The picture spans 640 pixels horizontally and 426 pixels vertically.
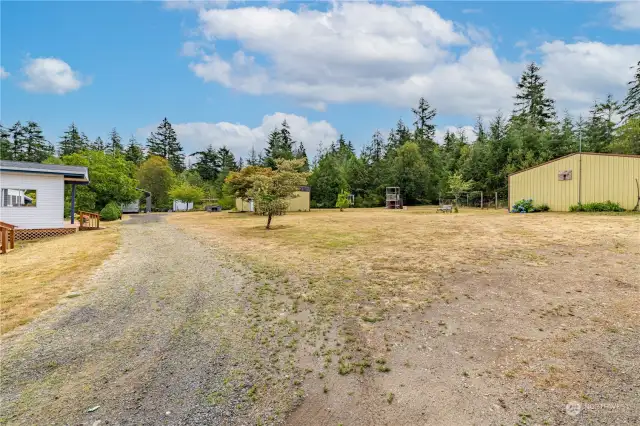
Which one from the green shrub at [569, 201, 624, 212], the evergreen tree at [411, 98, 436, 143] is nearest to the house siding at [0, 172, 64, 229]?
the green shrub at [569, 201, 624, 212]

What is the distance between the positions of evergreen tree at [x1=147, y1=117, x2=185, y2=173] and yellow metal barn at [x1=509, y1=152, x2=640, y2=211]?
178 ft

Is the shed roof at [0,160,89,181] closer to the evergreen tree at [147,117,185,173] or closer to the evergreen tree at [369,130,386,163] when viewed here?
the evergreen tree at [369,130,386,163]

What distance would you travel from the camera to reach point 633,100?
106ft

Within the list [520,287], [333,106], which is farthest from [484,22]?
[333,106]

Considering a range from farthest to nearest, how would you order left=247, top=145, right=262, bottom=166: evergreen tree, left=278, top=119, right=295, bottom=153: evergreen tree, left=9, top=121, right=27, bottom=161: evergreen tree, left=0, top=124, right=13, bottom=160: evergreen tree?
left=247, top=145, right=262, bottom=166: evergreen tree, left=278, top=119, right=295, bottom=153: evergreen tree, left=9, top=121, right=27, bottom=161: evergreen tree, left=0, top=124, right=13, bottom=160: evergreen tree

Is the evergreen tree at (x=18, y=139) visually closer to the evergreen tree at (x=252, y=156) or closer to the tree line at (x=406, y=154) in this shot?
the tree line at (x=406, y=154)

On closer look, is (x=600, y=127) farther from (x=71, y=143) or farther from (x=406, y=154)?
(x=71, y=143)

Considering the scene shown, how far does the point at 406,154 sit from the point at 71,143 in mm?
52550

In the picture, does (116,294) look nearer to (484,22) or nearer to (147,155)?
(484,22)

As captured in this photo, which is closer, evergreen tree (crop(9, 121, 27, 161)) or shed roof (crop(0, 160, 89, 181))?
shed roof (crop(0, 160, 89, 181))

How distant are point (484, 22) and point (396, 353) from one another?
13008 mm

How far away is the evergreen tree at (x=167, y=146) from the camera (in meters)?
56.2

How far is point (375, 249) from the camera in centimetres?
853

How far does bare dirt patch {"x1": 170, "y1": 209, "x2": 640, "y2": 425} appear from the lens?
8.20 ft
